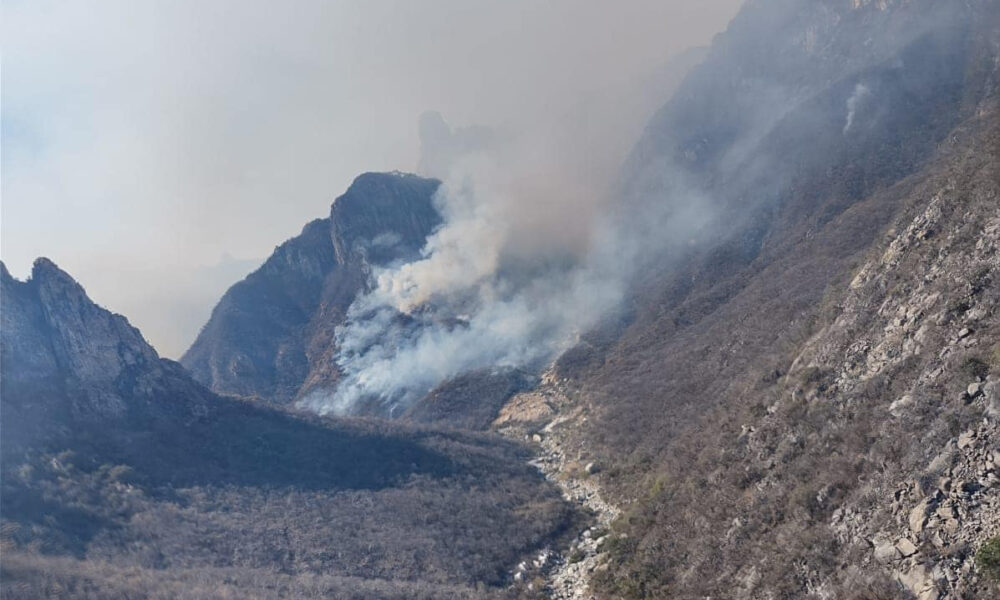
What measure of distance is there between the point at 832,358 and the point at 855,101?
4187 inches

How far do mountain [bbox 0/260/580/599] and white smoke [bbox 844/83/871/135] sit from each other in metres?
91.5

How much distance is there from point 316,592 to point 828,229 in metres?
83.5

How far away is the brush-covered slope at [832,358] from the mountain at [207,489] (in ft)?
52.7

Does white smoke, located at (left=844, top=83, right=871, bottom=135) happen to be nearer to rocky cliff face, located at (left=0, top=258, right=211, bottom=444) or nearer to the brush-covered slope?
the brush-covered slope

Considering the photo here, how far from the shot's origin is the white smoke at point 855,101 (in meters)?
122

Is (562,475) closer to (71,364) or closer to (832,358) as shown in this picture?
(832,358)

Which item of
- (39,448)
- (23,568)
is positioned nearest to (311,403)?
(39,448)

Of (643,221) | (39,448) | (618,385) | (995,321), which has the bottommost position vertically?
(995,321)

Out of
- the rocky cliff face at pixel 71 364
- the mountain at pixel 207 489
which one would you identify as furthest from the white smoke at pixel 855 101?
the rocky cliff face at pixel 71 364

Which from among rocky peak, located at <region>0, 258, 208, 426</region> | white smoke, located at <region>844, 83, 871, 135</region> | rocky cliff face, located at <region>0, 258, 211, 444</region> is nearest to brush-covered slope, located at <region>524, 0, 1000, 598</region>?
white smoke, located at <region>844, 83, 871, 135</region>

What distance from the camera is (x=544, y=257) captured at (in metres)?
175

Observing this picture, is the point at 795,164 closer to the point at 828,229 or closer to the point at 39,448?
the point at 828,229

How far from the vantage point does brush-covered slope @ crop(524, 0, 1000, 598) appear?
2719 cm

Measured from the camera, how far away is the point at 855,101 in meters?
125
